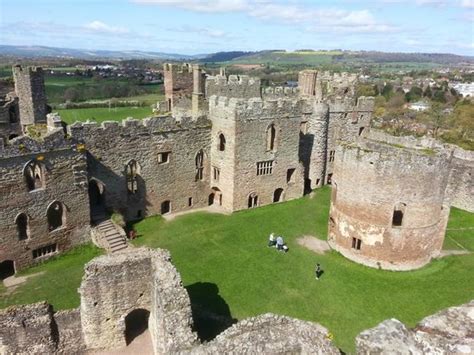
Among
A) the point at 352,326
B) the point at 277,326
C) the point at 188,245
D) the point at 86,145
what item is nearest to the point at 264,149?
the point at 188,245

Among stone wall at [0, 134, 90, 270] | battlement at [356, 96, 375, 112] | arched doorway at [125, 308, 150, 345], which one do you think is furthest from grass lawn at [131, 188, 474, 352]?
battlement at [356, 96, 375, 112]

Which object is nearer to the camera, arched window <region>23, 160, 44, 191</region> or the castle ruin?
arched window <region>23, 160, 44, 191</region>

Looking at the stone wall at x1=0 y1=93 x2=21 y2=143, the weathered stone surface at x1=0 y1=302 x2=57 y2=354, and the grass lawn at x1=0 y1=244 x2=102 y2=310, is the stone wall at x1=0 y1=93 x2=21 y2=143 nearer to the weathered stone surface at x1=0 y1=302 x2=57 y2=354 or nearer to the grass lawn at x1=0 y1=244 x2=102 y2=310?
the grass lawn at x1=0 y1=244 x2=102 y2=310

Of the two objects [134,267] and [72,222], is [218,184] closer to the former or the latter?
[72,222]

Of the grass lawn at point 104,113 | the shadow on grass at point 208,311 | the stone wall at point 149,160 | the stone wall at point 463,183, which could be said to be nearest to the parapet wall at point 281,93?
the stone wall at point 149,160

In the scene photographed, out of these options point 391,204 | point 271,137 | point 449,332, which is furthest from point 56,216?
point 449,332
